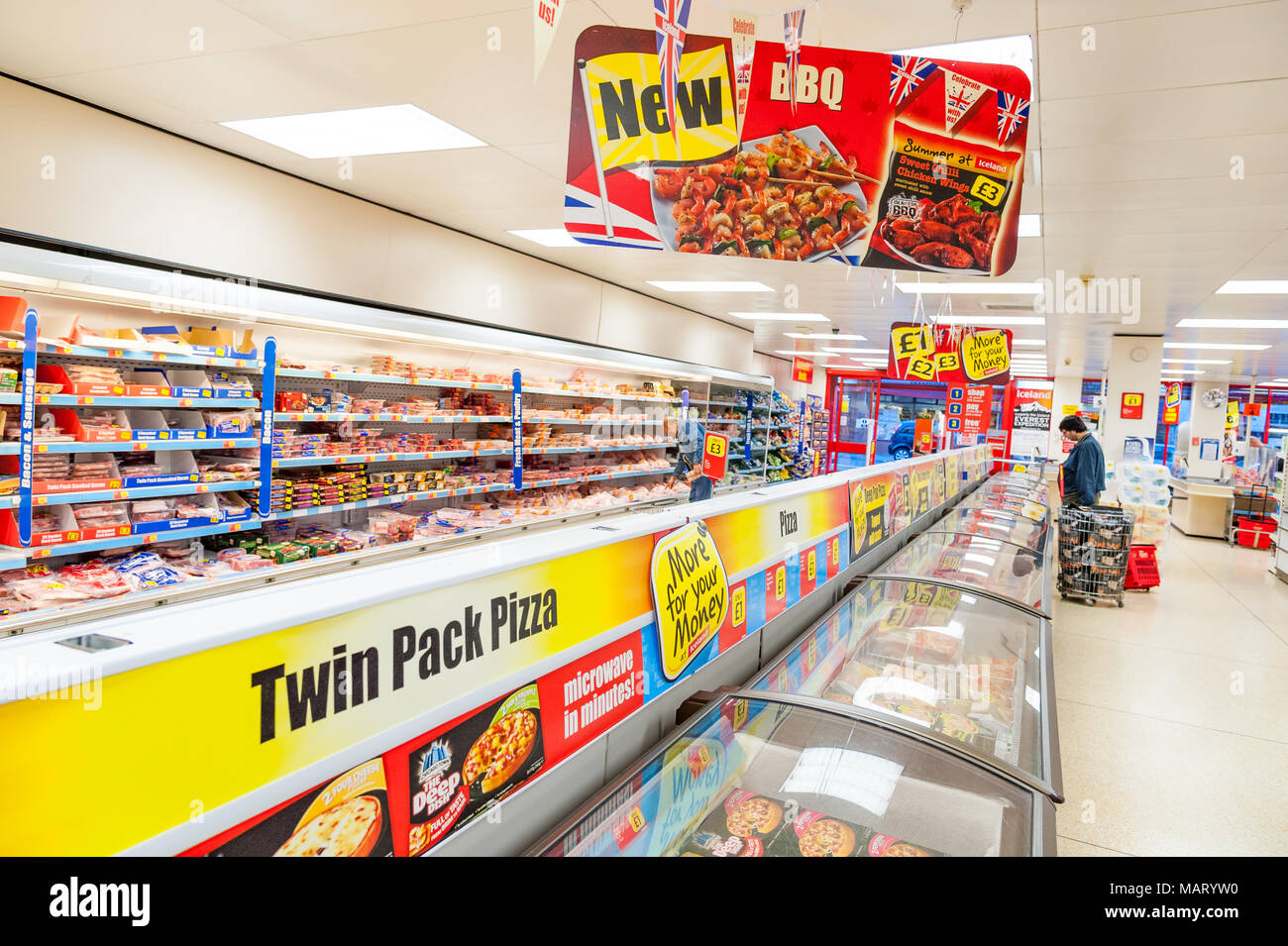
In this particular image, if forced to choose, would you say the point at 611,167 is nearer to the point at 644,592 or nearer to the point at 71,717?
the point at 644,592

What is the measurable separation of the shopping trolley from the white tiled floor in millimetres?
180

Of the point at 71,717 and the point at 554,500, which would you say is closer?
the point at 71,717

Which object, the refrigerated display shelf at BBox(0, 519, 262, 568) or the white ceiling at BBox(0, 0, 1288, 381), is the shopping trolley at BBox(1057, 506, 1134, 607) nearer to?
the white ceiling at BBox(0, 0, 1288, 381)

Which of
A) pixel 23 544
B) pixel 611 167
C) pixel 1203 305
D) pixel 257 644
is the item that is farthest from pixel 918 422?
pixel 257 644

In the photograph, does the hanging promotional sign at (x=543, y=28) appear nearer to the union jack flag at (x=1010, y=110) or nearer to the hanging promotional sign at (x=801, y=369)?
the union jack flag at (x=1010, y=110)

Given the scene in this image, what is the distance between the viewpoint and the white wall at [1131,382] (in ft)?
37.7

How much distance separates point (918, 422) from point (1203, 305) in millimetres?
3979

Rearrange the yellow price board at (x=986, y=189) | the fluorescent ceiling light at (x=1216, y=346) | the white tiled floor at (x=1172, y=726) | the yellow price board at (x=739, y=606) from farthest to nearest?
the fluorescent ceiling light at (x=1216, y=346) → the white tiled floor at (x=1172, y=726) → the yellow price board at (x=986, y=189) → the yellow price board at (x=739, y=606)

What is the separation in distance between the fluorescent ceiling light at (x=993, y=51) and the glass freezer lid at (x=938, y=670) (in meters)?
2.17

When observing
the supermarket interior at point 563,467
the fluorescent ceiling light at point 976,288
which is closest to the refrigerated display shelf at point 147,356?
the supermarket interior at point 563,467

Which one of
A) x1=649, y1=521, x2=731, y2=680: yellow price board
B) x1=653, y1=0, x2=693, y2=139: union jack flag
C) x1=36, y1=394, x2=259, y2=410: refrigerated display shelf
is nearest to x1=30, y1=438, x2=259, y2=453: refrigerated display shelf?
x1=36, y1=394, x2=259, y2=410: refrigerated display shelf

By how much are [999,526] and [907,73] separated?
3444mm

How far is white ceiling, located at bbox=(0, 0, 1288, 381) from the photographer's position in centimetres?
286
